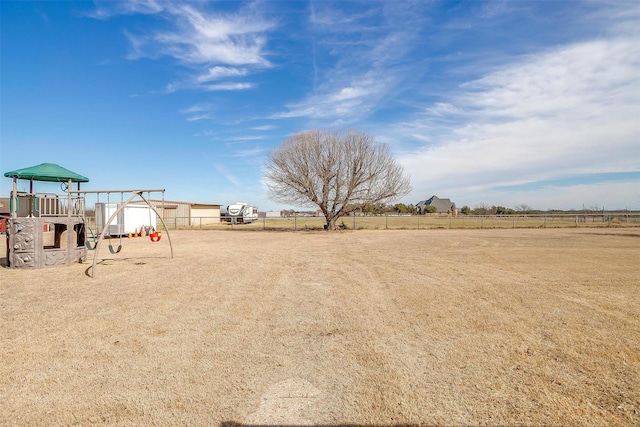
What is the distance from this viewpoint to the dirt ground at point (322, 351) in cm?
296

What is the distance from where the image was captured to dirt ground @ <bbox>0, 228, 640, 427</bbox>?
2.96 m

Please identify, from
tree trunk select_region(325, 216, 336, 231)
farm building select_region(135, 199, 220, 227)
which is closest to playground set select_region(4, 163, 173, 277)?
tree trunk select_region(325, 216, 336, 231)

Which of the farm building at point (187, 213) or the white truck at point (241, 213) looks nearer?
the farm building at point (187, 213)

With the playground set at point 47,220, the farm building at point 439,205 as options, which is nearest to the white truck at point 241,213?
the playground set at point 47,220

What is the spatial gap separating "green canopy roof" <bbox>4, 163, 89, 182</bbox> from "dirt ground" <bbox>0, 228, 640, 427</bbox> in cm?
361

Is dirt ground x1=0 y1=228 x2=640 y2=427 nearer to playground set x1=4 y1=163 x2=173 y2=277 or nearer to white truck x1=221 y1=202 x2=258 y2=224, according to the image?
playground set x1=4 y1=163 x2=173 y2=277

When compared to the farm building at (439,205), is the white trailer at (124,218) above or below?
below

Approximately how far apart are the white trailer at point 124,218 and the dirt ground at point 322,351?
13.9m

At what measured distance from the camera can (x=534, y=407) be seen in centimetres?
297

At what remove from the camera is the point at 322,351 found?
420 cm

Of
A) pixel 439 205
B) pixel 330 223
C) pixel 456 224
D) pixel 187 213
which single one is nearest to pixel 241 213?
pixel 187 213

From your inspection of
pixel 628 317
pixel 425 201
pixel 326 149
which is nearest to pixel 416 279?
pixel 628 317

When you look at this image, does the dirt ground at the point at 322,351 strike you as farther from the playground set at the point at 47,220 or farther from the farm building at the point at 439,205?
the farm building at the point at 439,205

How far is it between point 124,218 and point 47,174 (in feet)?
41.7
